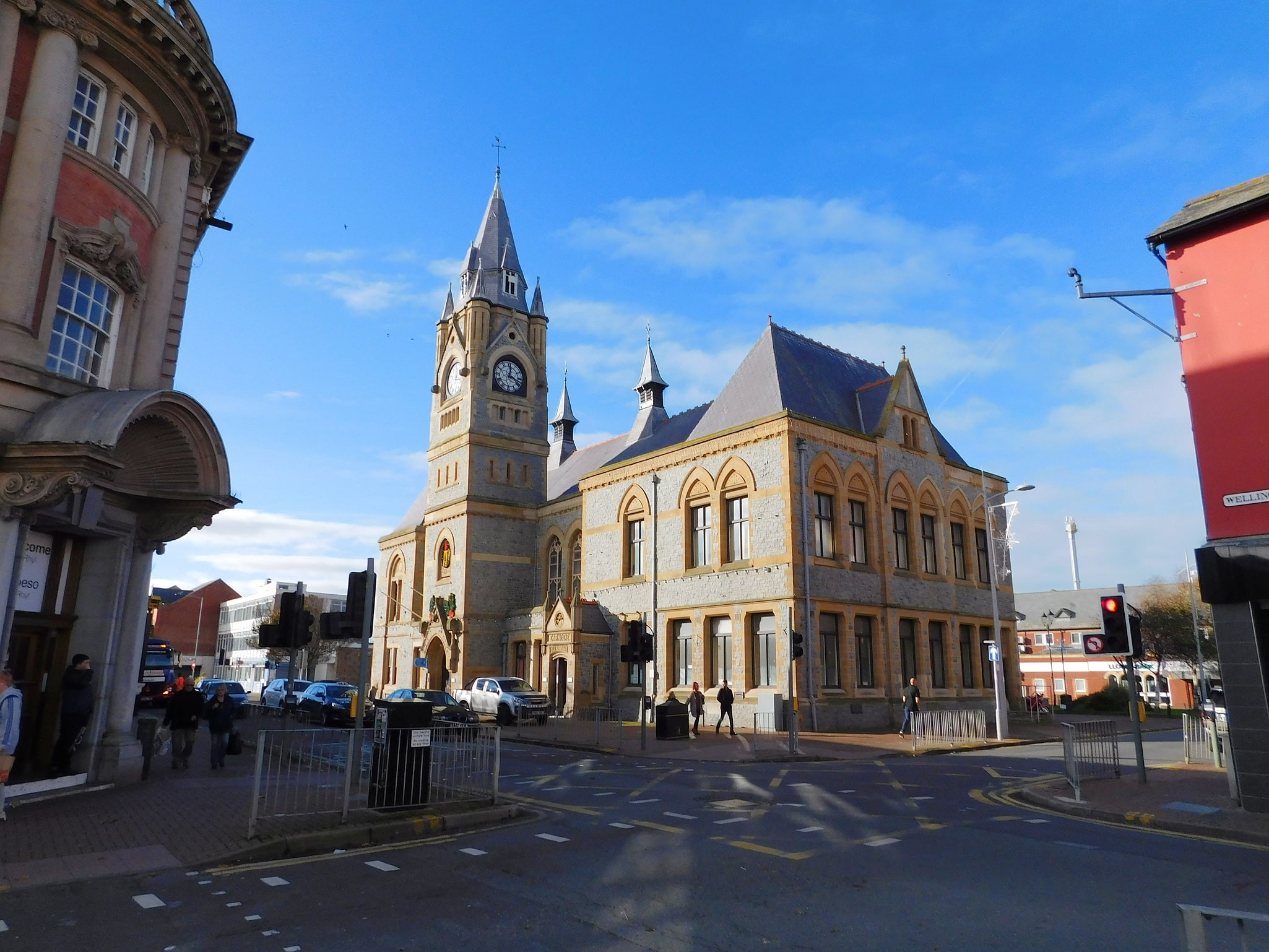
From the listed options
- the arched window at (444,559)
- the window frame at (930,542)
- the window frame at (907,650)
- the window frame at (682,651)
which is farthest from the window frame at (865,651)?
the arched window at (444,559)

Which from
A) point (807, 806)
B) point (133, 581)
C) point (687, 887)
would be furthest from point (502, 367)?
point (687, 887)

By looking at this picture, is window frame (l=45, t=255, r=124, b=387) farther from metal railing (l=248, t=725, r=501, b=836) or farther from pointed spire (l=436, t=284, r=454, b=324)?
pointed spire (l=436, t=284, r=454, b=324)

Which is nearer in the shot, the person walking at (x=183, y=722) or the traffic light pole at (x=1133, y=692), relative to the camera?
the traffic light pole at (x=1133, y=692)

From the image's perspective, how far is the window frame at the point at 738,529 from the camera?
102 ft

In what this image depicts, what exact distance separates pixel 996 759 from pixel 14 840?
20257 millimetres

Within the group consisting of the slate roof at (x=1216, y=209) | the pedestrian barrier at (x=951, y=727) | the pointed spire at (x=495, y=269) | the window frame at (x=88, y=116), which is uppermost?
the pointed spire at (x=495, y=269)

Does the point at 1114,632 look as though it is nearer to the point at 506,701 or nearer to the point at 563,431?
the point at 506,701

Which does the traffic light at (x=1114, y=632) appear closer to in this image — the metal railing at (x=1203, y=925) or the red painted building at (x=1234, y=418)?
the red painted building at (x=1234, y=418)

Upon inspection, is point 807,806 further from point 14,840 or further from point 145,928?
point 14,840

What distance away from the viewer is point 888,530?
109 ft

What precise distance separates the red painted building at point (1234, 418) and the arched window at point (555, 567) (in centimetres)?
3320

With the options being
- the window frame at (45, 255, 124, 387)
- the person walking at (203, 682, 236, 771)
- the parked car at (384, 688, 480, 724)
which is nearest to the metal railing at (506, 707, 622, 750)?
the parked car at (384, 688, 480, 724)

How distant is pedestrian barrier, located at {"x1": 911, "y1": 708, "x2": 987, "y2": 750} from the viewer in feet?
84.5

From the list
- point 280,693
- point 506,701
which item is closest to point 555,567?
point 506,701
